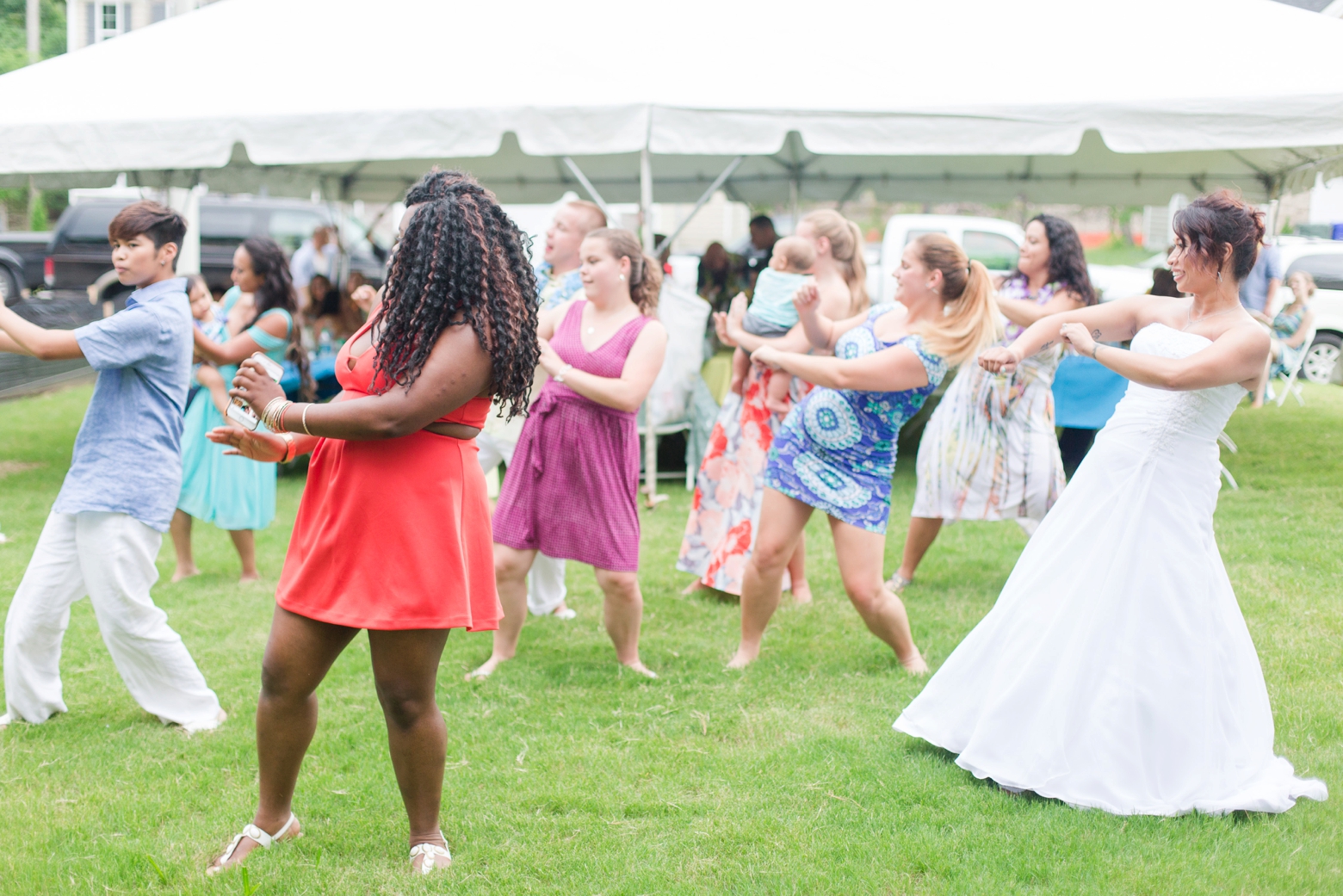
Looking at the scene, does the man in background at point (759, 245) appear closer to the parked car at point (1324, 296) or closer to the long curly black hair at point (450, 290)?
the parked car at point (1324, 296)

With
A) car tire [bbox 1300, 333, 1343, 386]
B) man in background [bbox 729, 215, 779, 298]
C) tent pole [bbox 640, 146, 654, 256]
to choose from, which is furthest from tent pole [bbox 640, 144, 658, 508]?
car tire [bbox 1300, 333, 1343, 386]

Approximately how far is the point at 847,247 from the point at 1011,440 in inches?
54.7

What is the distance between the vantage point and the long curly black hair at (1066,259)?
20.0 feet

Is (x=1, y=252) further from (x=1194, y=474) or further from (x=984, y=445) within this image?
(x=1194, y=474)

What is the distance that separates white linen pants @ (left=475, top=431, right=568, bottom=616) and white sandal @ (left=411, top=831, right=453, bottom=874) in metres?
2.48

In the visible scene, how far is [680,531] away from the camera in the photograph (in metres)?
7.41

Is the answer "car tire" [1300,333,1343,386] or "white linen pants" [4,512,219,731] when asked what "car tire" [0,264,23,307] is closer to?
"white linen pants" [4,512,219,731]

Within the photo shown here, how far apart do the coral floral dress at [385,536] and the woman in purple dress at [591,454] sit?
5.47 feet

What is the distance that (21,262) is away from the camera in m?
19.4

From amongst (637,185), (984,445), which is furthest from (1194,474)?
(637,185)

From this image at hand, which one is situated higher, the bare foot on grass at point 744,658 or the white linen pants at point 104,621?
the white linen pants at point 104,621

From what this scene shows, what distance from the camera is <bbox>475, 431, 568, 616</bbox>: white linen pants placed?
553cm

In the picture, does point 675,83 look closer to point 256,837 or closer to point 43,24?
point 256,837

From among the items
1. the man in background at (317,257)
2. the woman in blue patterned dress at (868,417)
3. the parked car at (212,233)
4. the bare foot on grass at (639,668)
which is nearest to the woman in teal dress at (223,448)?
the bare foot on grass at (639,668)
